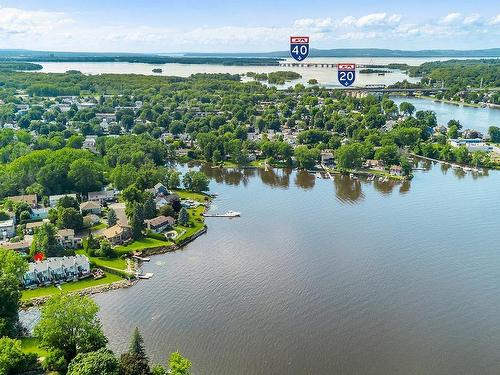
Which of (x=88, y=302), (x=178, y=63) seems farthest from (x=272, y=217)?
(x=178, y=63)

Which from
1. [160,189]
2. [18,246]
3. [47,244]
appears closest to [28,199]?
[18,246]

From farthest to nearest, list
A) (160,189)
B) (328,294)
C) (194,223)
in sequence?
(160,189) → (194,223) → (328,294)

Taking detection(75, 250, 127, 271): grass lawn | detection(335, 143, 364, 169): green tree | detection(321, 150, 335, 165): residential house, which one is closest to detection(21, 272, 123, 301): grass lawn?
detection(75, 250, 127, 271): grass lawn

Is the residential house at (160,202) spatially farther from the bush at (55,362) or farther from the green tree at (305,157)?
the green tree at (305,157)

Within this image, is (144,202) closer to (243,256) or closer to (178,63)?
(243,256)

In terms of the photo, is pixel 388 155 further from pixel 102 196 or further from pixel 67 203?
pixel 67 203

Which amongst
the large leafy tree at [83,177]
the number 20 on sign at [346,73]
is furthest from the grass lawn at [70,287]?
the number 20 on sign at [346,73]
